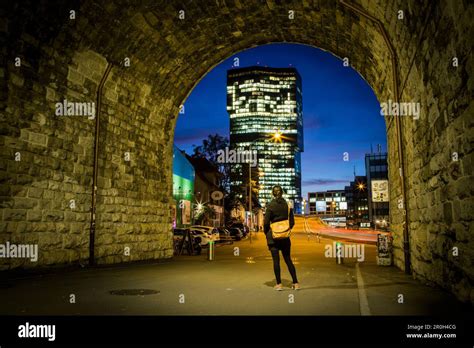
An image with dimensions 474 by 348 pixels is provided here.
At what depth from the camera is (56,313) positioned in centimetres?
588

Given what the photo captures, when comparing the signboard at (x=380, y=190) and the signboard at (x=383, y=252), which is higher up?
the signboard at (x=380, y=190)

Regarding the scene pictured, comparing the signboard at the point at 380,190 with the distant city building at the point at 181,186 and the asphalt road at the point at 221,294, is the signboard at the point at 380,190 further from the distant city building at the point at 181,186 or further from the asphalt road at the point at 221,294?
the distant city building at the point at 181,186

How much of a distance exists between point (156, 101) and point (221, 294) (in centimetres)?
1049

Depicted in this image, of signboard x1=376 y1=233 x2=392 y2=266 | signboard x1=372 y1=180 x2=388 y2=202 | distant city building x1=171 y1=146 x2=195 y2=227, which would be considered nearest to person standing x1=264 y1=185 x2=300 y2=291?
signboard x1=376 y1=233 x2=392 y2=266

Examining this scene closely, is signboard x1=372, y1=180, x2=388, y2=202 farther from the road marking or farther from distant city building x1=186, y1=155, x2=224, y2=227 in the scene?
distant city building x1=186, y1=155, x2=224, y2=227

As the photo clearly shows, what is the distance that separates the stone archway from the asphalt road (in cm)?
71

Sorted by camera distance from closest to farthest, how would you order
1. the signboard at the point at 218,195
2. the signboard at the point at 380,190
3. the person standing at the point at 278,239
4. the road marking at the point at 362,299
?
the road marking at the point at 362,299 → the person standing at the point at 278,239 → the signboard at the point at 380,190 → the signboard at the point at 218,195

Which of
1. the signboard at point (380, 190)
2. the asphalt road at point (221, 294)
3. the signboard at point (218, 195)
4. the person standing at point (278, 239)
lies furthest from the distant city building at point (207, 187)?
the person standing at point (278, 239)

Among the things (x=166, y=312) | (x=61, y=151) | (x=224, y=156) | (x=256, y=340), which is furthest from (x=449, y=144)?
(x=224, y=156)

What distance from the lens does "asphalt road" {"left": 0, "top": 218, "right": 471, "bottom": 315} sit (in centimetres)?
608

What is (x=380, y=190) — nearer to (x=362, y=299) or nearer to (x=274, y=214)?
(x=274, y=214)

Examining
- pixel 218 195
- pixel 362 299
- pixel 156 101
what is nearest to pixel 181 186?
pixel 218 195

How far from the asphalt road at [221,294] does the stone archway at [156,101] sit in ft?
2.34

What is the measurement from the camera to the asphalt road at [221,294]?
608 cm
